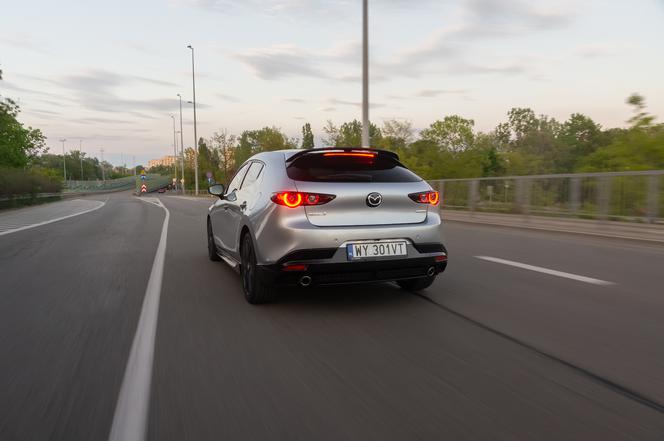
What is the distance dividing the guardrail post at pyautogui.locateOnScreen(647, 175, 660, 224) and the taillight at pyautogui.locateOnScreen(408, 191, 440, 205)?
808 centimetres

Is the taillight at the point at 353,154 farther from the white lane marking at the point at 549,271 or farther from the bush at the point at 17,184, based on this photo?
the bush at the point at 17,184

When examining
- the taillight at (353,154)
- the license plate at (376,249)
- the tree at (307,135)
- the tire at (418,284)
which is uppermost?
the tree at (307,135)

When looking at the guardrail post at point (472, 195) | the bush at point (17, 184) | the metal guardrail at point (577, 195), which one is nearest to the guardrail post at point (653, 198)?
the metal guardrail at point (577, 195)

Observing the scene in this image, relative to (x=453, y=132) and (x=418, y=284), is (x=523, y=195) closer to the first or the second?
(x=418, y=284)

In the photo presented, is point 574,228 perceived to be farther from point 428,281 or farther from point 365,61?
point 365,61

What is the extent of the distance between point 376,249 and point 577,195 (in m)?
9.98

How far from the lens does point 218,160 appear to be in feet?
298

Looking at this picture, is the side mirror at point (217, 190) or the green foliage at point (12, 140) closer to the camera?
the side mirror at point (217, 190)

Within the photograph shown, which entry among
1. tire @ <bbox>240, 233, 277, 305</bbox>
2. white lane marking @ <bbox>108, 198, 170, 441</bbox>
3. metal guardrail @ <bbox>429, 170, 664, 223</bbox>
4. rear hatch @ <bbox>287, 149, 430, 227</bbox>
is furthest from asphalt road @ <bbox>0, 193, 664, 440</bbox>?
metal guardrail @ <bbox>429, 170, 664, 223</bbox>

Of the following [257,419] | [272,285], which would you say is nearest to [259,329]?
[272,285]

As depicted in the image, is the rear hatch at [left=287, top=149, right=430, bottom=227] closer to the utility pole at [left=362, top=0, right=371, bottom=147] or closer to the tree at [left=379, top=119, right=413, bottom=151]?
the utility pole at [left=362, top=0, right=371, bottom=147]

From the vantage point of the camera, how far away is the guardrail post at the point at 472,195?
16.9 meters

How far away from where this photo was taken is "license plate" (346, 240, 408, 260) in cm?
453

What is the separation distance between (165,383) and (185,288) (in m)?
3.00
